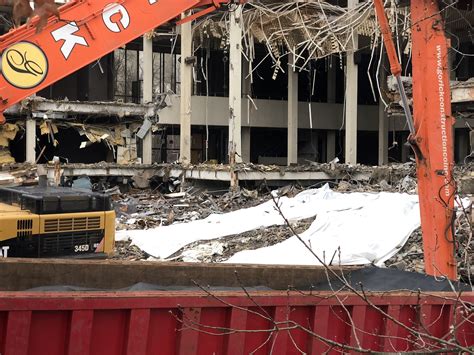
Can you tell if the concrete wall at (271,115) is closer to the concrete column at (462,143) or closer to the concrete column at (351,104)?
the concrete column at (462,143)

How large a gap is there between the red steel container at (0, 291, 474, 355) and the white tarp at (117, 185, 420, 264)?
5029 millimetres

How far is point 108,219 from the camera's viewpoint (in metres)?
7.33

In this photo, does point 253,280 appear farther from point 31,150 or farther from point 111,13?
point 31,150

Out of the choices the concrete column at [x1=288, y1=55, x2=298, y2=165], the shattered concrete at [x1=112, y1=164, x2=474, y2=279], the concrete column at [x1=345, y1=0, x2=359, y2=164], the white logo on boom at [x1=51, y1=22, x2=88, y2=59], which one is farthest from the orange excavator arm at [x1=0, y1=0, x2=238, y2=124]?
the concrete column at [x1=288, y1=55, x2=298, y2=165]

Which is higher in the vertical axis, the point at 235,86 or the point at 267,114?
the point at 267,114

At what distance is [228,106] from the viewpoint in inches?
1191

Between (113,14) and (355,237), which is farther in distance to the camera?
(355,237)

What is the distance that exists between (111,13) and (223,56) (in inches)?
1016

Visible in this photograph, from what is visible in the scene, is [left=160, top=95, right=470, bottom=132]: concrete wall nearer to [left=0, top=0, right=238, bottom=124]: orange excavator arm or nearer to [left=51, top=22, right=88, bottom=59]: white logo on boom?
[left=0, top=0, right=238, bottom=124]: orange excavator arm

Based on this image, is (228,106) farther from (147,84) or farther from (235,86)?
(235,86)

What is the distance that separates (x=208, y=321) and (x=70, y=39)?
488 centimetres

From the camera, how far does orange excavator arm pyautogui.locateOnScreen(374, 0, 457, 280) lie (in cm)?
516

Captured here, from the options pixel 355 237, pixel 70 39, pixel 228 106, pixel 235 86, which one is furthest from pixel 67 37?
pixel 228 106

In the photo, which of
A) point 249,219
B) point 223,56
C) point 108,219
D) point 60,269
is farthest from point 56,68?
point 223,56
